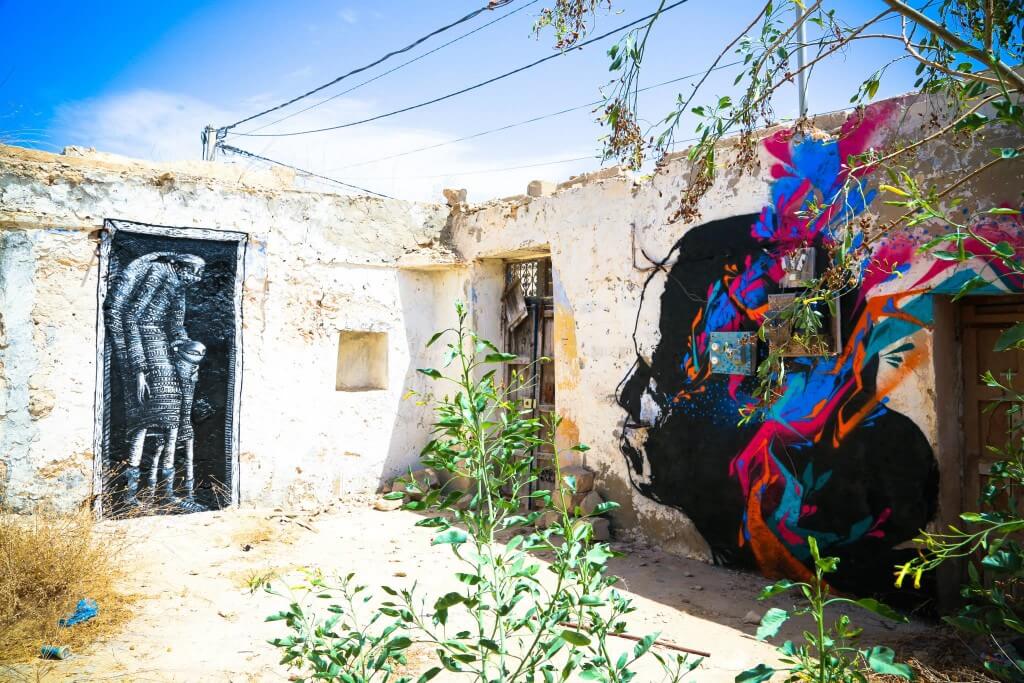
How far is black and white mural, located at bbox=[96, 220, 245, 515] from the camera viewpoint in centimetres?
591

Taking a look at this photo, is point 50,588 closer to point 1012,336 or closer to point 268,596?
point 268,596

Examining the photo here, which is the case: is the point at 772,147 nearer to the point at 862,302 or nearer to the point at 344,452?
the point at 862,302

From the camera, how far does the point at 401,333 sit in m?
7.40

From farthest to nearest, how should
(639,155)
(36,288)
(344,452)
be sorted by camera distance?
(344,452) < (36,288) < (639,155)

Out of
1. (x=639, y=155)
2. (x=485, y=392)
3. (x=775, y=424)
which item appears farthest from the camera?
(x=775, y=424)

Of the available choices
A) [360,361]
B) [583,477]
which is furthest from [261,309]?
[583,477]

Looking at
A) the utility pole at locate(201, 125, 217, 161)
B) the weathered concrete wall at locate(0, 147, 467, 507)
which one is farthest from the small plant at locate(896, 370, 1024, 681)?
the utility pole at locate(201, 125, 217, 161)

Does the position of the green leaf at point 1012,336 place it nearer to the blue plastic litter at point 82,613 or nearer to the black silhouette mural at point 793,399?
the black silhouette mural at point 793,399

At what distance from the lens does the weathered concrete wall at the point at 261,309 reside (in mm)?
5602

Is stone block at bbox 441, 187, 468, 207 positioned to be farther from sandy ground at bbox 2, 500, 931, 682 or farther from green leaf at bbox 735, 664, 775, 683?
green leaf at bbox 735, 664, 775, 683

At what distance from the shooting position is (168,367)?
20.1ft

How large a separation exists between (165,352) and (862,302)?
217 inches

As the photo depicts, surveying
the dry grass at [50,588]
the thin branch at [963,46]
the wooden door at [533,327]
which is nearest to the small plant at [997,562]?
the thin branch at [963,46]

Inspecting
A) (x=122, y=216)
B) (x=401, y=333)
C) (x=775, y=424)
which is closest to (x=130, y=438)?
(x=122, y=216)
